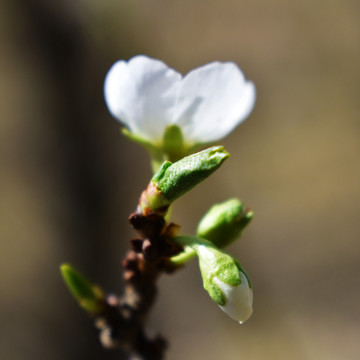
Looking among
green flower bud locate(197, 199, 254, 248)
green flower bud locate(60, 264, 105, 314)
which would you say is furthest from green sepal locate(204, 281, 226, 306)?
green flower bud locate(60, 264, 105, 314)

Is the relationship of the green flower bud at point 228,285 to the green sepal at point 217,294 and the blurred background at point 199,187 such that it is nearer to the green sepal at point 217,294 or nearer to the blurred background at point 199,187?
the green sepal at point 217,294

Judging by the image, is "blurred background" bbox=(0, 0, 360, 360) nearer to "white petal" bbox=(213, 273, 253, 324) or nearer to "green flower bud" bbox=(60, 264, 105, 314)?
"green flower bud" bbox=(60, 264, 105, 314)

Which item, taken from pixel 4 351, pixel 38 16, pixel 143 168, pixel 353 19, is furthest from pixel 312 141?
pixel 4 351

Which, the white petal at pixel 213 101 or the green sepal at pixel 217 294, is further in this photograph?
the white petal at pixel 213 101

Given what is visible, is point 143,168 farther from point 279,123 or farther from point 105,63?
point 279,123

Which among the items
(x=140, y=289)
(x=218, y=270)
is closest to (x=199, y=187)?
(x=140, y=289)

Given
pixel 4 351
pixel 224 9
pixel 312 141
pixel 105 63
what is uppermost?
pixel 224 9

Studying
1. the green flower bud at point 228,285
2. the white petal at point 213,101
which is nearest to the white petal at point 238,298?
the green flower bud at point 228,285
